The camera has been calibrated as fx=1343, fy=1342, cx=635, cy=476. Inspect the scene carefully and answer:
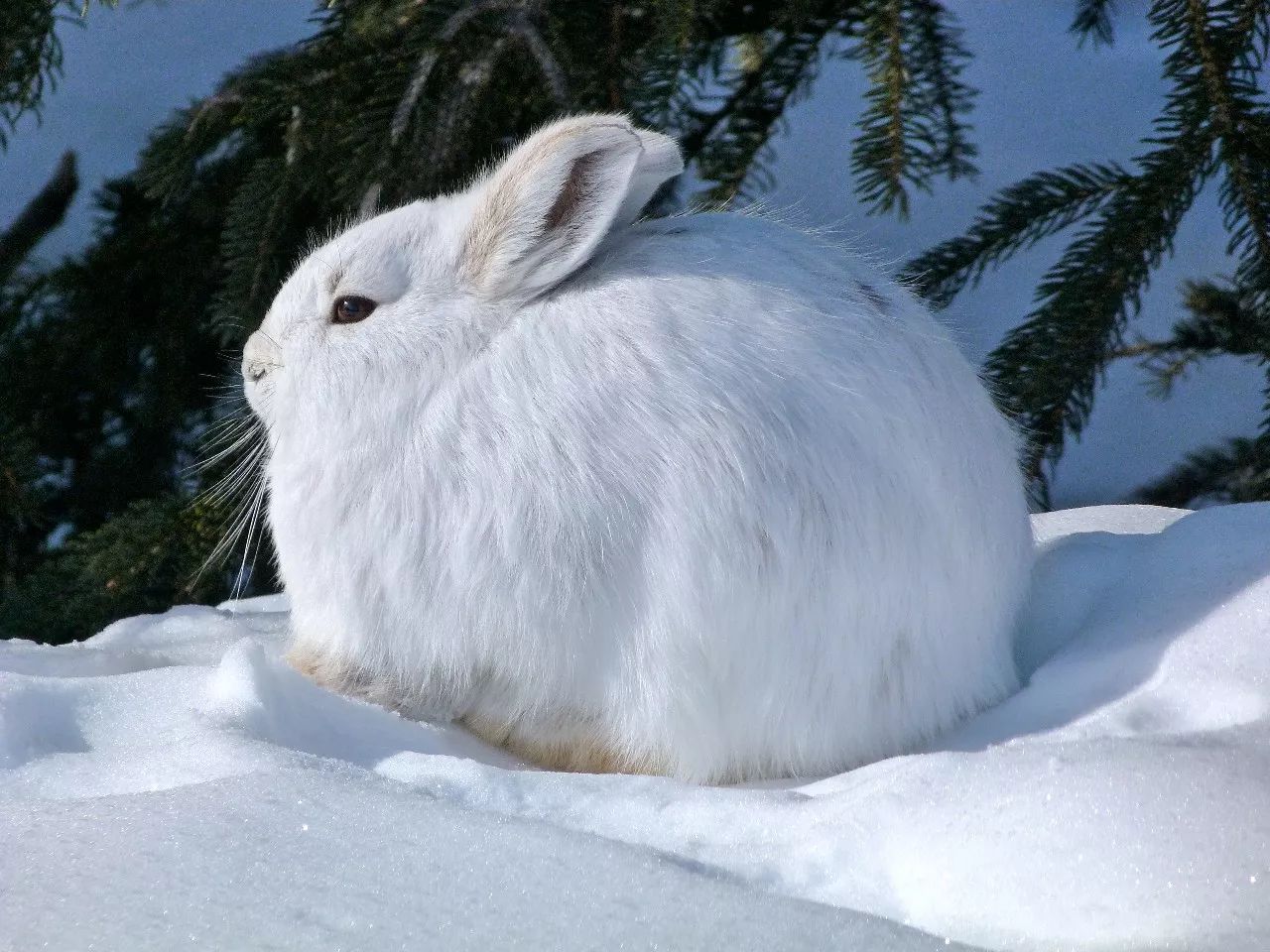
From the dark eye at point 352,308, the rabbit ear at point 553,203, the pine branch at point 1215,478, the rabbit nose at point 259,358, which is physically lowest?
the pine branch at point 1215,478

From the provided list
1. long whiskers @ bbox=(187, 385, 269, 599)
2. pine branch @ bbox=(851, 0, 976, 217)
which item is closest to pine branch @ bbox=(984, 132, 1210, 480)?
pine branch @ bbox=(851, 0, 976, 217)

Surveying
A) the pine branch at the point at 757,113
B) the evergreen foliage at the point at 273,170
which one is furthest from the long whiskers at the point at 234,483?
the pine branch at the point at 757,113

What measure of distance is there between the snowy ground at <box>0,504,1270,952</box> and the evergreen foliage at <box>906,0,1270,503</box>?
59 centimetres

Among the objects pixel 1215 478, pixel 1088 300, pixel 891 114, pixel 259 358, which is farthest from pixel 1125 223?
pixel 259 358

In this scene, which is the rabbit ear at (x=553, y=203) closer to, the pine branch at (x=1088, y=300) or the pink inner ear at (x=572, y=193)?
the pink inner ear at (x=572, y=193)

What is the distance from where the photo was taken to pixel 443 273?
4.25 ft

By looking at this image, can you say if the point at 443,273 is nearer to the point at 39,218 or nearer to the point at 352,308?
the point at 352,308

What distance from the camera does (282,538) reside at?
1278 millimetres

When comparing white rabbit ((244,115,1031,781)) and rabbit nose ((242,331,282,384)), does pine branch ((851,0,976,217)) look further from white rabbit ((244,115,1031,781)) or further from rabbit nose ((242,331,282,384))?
rabbit nose ((242,331,282,384))

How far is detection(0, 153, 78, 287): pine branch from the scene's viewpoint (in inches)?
86.6

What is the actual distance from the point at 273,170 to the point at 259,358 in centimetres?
58

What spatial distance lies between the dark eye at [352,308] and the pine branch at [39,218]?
1.13 meters

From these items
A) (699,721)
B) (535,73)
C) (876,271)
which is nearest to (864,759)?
(699,721)

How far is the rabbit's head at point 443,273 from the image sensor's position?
1.22 m
